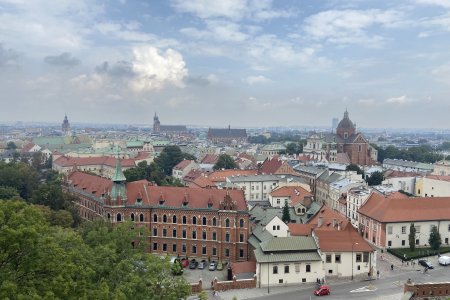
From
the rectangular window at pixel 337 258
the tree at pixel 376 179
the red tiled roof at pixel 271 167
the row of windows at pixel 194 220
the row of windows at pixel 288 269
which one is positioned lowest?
the row of windows at pixel 288 269

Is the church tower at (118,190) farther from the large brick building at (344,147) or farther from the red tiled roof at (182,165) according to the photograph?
the large brick building at (344,147)

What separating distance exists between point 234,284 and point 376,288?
17138 millimetres

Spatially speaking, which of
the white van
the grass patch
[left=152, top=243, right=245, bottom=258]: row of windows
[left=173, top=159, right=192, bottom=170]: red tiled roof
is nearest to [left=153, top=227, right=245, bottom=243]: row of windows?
[left=152, top=243, right=245, bottom=258]: row of windows

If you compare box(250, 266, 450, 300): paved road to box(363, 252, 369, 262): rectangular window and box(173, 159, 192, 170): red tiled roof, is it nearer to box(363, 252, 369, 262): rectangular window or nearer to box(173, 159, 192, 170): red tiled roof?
box(363, 252, 369, 262): rectangular window

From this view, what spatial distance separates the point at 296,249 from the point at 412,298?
52.9 feet

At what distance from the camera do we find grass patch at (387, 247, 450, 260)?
227 ft

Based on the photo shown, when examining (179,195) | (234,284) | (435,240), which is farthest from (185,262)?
(435,240)

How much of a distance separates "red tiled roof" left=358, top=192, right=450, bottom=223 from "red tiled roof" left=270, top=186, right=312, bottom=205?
72.7ft

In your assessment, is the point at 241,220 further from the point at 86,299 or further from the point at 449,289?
the point at 86,299

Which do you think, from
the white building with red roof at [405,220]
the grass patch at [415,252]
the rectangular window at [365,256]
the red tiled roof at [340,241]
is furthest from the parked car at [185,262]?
the grass patch at [415,252]

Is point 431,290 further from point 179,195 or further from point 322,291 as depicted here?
point 179,195

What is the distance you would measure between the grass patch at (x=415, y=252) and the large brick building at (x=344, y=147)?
9587cm

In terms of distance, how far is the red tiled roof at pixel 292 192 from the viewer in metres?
100

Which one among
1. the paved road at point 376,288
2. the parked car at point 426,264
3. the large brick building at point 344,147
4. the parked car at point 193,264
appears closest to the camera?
the paved road at point 376,288
